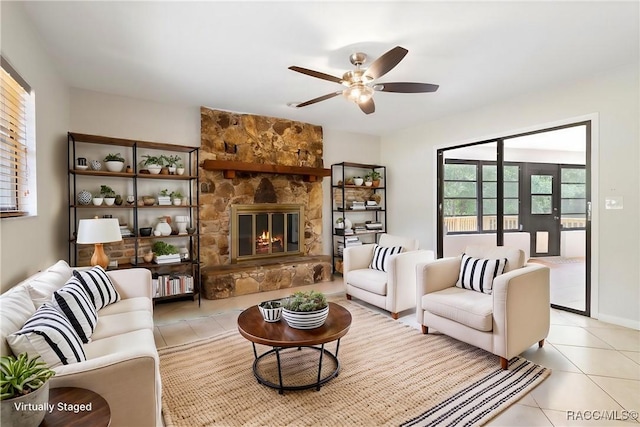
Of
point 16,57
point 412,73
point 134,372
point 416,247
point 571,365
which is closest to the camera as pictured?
point 134,372

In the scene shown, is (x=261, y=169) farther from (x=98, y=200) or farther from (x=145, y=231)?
(x=98, y=200)

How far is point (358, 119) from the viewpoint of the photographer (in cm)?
506

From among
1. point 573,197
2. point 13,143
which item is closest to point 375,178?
point 573,197

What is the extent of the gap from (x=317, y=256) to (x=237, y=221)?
1.44m

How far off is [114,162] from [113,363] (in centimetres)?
300

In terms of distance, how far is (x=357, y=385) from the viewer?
7.30 ft

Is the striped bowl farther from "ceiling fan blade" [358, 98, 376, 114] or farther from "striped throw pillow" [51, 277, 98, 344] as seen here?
"ceiling fan blade" [358, 98, 376, 114]

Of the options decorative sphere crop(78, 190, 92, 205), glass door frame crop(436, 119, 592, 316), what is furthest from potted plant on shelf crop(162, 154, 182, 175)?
glass door frame crop(436, 119, 592, 316)

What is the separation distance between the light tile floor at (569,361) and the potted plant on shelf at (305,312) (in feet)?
3.80

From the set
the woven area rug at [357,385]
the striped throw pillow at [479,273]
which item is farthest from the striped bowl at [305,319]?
the striped throw pillow at [479,273]

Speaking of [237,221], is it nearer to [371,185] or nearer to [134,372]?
[371,185]

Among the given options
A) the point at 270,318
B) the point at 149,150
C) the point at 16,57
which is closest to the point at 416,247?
the point at 270,318

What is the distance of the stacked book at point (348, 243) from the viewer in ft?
18.1

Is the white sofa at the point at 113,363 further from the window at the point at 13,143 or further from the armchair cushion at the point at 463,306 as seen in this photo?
the armchair cushion at the point at 463,306
